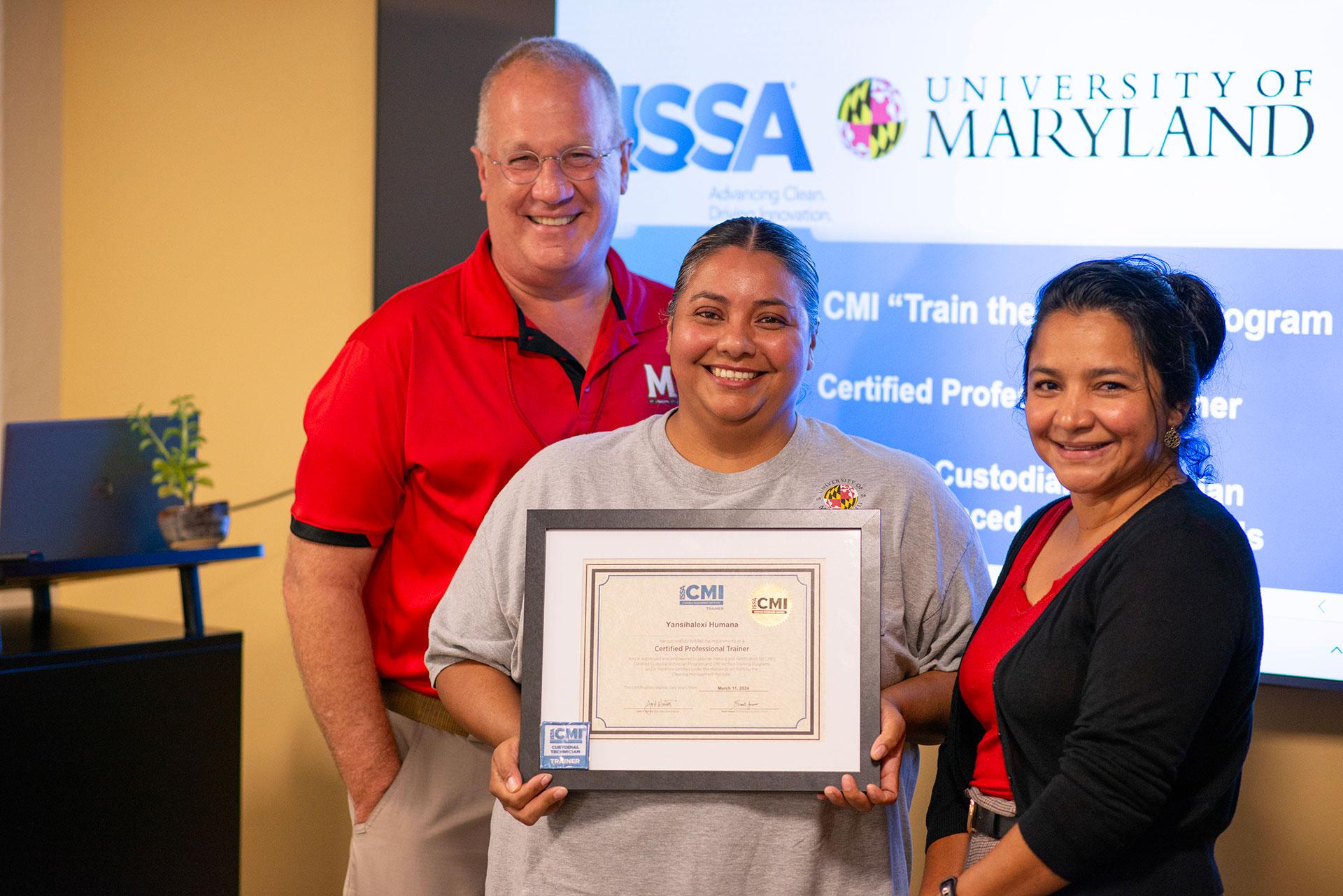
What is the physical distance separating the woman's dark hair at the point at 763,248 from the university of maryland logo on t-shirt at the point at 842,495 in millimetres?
231

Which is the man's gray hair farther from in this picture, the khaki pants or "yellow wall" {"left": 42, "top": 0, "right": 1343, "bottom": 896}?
"yellow wall" {"left": 42, "top": 0, "right": 1343, "bottom": 896}

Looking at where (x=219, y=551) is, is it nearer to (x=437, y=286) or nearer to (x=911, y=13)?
(x=437, y=286)

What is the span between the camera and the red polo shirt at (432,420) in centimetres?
203

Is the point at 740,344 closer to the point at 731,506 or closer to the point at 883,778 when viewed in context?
the point at 731,506

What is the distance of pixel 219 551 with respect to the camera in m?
2.99

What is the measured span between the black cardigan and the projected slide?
0.98 metres

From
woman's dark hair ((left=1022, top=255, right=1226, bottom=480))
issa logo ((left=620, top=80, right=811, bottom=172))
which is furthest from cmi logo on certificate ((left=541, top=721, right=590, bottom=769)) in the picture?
issa logo ((left=620, top=80, right=811, bottom=172))

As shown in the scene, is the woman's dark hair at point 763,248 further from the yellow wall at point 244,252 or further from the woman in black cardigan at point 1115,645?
the yellow wall at point 244,252

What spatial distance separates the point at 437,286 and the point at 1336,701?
6.59 feet

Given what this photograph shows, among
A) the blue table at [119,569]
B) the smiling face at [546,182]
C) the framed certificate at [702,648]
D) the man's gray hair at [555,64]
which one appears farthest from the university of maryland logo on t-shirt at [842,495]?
the blue table at [119,569]

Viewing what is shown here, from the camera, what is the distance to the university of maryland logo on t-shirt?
164 centimetres

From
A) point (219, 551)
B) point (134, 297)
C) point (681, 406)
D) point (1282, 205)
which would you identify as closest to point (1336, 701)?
point (1282, 205)

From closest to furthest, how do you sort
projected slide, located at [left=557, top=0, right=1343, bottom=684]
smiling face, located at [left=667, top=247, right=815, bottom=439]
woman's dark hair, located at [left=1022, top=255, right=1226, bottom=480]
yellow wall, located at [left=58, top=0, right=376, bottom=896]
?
woman's dark hair, located at [left=1022, top=255, right=1226, bottom=480] → smiling face, located at [left=667, top=247, right=815, bottom=439] → projected slide, located at [left=557, top=0, right=1343, bottom=684] → yellow wall, located at [left=58, top=0, right=376, bottom=896]

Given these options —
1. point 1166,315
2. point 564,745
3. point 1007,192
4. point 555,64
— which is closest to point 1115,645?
point 1166,315
